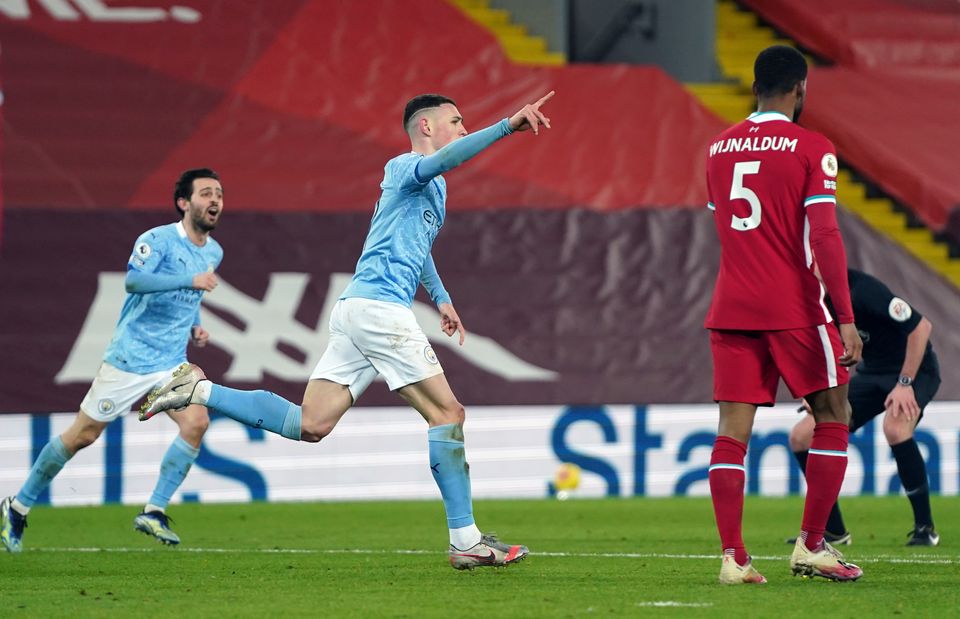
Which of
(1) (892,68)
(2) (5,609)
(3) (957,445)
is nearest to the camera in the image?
(2) (5,609)

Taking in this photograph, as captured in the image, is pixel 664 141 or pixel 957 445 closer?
pixel 957 445

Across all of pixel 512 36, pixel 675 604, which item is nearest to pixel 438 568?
pixel 675 604

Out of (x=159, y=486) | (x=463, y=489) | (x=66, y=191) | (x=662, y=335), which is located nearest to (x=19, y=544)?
(x=159, y=486)

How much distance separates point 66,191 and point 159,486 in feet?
19.3

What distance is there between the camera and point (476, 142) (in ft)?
20.6

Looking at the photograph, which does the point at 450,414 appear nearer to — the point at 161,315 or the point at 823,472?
the point at 823,472

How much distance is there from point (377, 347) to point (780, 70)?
6.92 ft

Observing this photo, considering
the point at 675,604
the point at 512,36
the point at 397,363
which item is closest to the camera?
the point at 675,604

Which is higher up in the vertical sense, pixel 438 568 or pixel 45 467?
pixel 45 467

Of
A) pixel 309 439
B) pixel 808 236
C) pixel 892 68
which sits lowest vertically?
pixel 309 439

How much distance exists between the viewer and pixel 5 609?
5.87 metres

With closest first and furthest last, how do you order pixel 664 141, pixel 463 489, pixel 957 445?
1. pixel 463 489
2. pixel 957 445
3. pixel 664 141

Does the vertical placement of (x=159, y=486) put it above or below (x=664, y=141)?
below

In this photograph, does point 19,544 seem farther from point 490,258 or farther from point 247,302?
point 490,258
